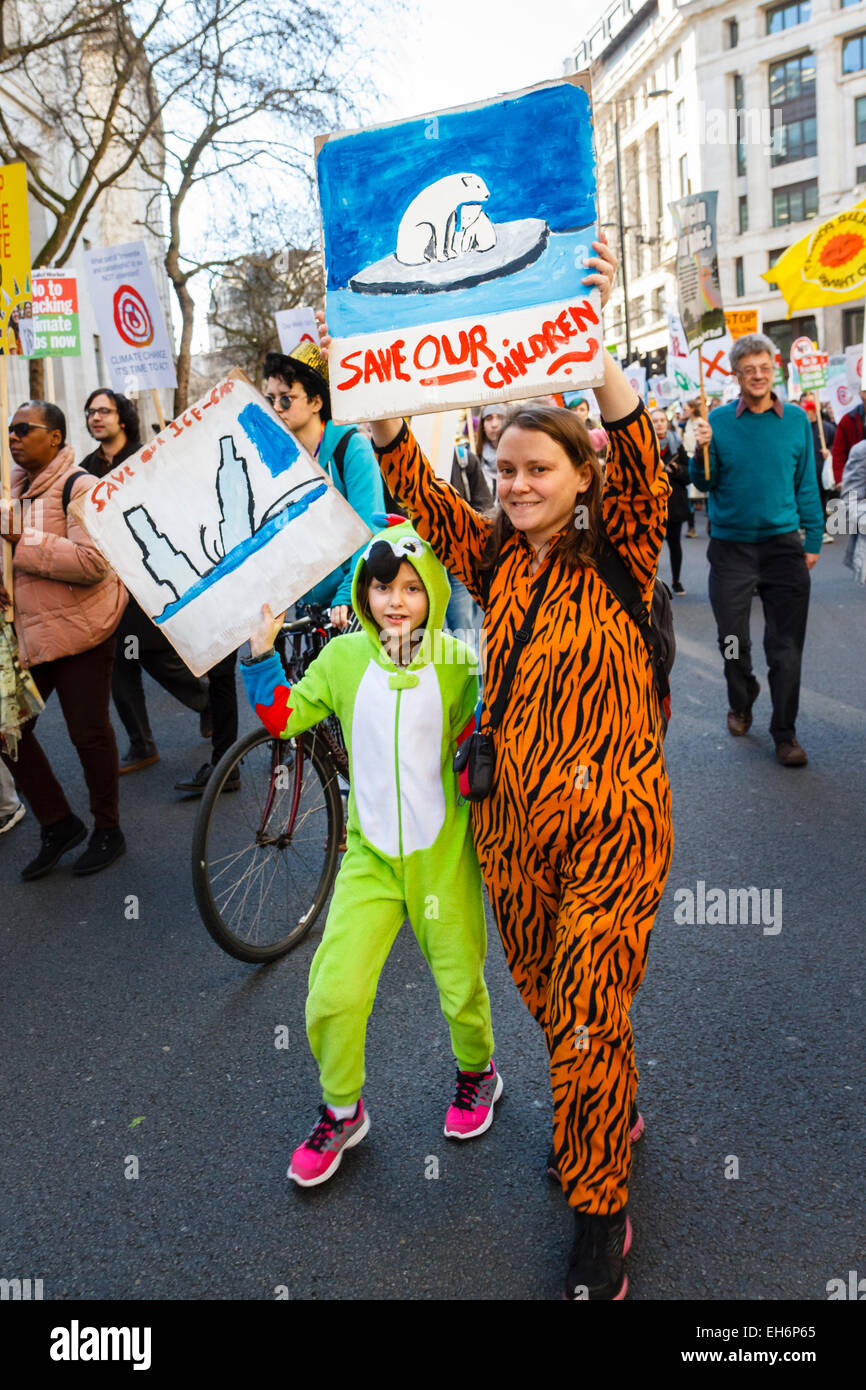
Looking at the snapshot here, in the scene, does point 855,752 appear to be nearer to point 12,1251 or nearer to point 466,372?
point 466,372

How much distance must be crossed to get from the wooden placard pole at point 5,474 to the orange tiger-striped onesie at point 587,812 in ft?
9.97

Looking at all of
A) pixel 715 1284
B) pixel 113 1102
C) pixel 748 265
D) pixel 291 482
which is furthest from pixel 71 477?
pixel 748 265

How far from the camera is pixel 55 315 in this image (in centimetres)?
1126

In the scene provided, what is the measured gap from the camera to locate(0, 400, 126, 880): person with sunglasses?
201 inches

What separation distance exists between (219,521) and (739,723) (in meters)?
4.28

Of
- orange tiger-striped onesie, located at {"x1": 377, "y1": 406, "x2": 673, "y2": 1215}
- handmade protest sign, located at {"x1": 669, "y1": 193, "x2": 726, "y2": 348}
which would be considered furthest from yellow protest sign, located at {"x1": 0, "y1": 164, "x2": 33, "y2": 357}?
handmade protest sign, located at {"x1": 669, "y1": 193, "x2": 726, "y2": 348}

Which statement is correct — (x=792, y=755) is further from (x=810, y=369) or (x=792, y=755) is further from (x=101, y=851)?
(x=810, y=369)

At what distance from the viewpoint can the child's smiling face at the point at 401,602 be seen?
9.30 ft

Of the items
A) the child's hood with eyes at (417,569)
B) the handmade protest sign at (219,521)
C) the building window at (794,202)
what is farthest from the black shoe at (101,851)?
the building window at (794,202)

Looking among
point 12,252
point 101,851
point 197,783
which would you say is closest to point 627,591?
point 101,851

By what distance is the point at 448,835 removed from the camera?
2.83 metres

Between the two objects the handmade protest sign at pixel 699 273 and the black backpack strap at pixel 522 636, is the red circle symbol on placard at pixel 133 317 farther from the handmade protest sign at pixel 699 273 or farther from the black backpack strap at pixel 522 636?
the black backpack strap at pixel 522 636

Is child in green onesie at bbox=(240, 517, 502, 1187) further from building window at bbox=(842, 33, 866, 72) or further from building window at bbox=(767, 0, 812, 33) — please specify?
building window at bbox=(767, 0, 812, 33)
